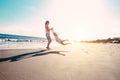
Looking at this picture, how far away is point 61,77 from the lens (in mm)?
3775

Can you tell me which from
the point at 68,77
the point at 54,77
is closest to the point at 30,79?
the point at 54,77

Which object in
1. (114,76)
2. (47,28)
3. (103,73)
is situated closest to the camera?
(114,76)

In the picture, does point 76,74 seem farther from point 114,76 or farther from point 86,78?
point 114,76

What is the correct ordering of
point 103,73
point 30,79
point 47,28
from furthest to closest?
point 47,28, point 103,73, point 30,79

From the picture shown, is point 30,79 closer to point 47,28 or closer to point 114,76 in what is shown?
point 114,76

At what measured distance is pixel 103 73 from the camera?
13.5 feet

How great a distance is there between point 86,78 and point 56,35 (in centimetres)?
1161

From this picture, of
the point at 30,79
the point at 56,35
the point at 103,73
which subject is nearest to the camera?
the point at 30,79

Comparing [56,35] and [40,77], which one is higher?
[56,35]

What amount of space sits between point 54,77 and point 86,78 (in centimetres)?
67

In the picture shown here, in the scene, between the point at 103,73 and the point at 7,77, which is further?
the point at 103,73

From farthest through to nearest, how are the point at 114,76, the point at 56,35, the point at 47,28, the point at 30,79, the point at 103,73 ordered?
the point at 56,35, the point at 47,28, the point at 103,73, the point at 114,76, the point at 30,79

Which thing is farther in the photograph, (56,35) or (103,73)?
(56,35)

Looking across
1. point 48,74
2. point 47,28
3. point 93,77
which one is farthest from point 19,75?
point 47,28
